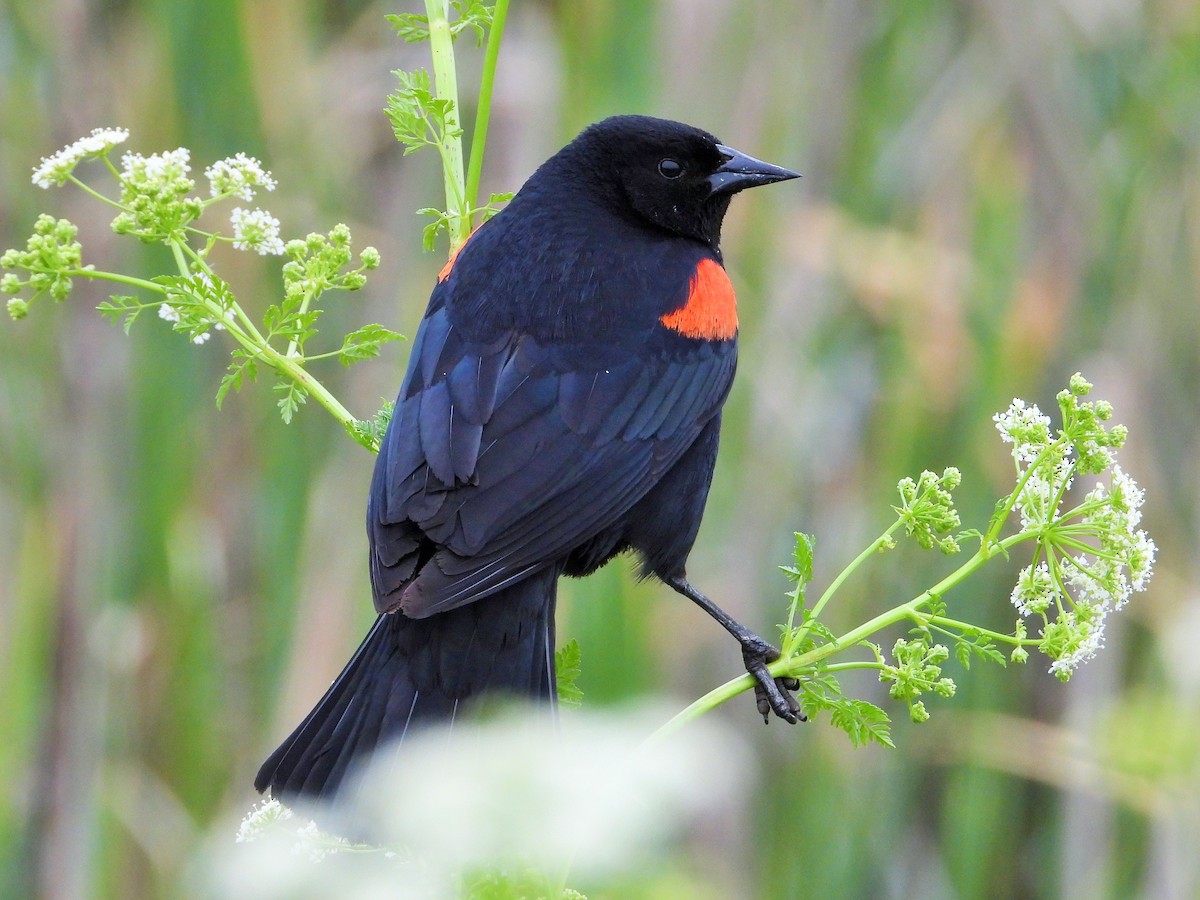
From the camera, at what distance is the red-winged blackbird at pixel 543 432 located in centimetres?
178

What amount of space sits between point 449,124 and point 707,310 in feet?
2.39

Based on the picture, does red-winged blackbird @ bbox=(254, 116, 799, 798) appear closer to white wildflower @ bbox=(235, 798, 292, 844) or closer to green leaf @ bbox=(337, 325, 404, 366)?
green leaf @ bbox=(337, 325, 404, 366)

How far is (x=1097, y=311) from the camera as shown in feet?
12.6

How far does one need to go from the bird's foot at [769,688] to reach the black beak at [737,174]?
83cm

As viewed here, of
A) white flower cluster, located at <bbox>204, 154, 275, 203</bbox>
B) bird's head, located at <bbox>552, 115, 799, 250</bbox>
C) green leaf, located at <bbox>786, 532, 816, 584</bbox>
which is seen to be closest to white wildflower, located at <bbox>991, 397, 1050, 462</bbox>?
green leaf, located at <bbox>786, 532, 816, 584</bbox>

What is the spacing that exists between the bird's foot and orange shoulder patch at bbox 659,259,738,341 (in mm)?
498

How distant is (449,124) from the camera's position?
1.66 m

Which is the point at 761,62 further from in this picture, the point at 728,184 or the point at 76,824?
the point at 76,824

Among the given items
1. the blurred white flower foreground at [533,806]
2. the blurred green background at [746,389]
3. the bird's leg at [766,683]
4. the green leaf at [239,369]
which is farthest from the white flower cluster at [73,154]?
the blurred green background at [746,389]

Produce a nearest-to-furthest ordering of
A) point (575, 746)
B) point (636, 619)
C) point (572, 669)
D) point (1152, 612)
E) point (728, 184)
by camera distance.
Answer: point (575, 746) < point (572, 669) < point (728, 184) < point (636, 619) < point (1152, 612)

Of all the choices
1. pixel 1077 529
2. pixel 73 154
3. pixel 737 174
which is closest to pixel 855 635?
pixel 1077 529

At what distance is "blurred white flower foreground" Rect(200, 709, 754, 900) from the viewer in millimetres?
708

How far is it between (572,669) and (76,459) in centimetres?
231

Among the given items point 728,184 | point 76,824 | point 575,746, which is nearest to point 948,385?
point 728,184
